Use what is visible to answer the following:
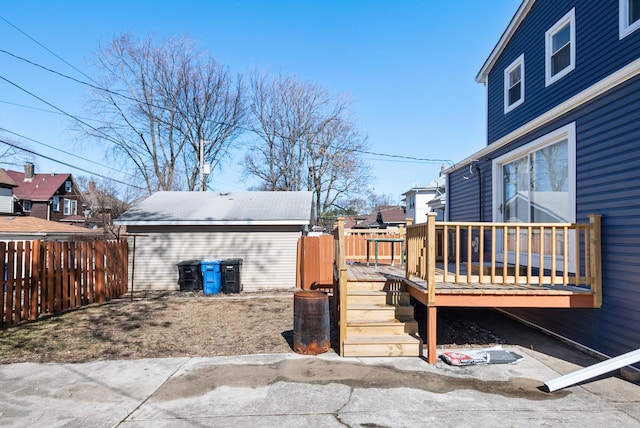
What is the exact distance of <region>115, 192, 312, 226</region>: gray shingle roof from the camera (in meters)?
11.6

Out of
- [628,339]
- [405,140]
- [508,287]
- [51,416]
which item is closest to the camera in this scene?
[51,416]

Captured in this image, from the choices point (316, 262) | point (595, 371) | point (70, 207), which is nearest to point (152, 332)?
point (316, 262)

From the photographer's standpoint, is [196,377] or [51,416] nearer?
[51,416]

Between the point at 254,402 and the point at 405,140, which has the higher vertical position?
the point at 405,140

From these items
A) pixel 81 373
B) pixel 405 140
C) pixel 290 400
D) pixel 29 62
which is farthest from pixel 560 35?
pixel 405 140

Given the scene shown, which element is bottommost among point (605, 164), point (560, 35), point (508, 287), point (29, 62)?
point (508, 287)

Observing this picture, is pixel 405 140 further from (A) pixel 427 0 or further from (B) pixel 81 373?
(B) pixel 81 373

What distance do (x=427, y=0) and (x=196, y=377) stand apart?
42.3ft

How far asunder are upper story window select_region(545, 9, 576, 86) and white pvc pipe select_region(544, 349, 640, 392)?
5.35 meters

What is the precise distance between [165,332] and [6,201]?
2663 cm

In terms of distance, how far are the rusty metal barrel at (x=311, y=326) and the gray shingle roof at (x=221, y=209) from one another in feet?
20.9

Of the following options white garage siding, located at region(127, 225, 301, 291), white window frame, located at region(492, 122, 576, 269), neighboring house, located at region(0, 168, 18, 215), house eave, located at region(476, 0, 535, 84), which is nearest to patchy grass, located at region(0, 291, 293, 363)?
white garage siding, located at region(127, 225, 301, 291)

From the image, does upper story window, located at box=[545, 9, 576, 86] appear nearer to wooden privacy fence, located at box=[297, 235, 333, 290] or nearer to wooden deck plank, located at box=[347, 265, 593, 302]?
wooden deck plank, located at box=[347, 265, 593, 302]

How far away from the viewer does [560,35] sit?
297 inches
